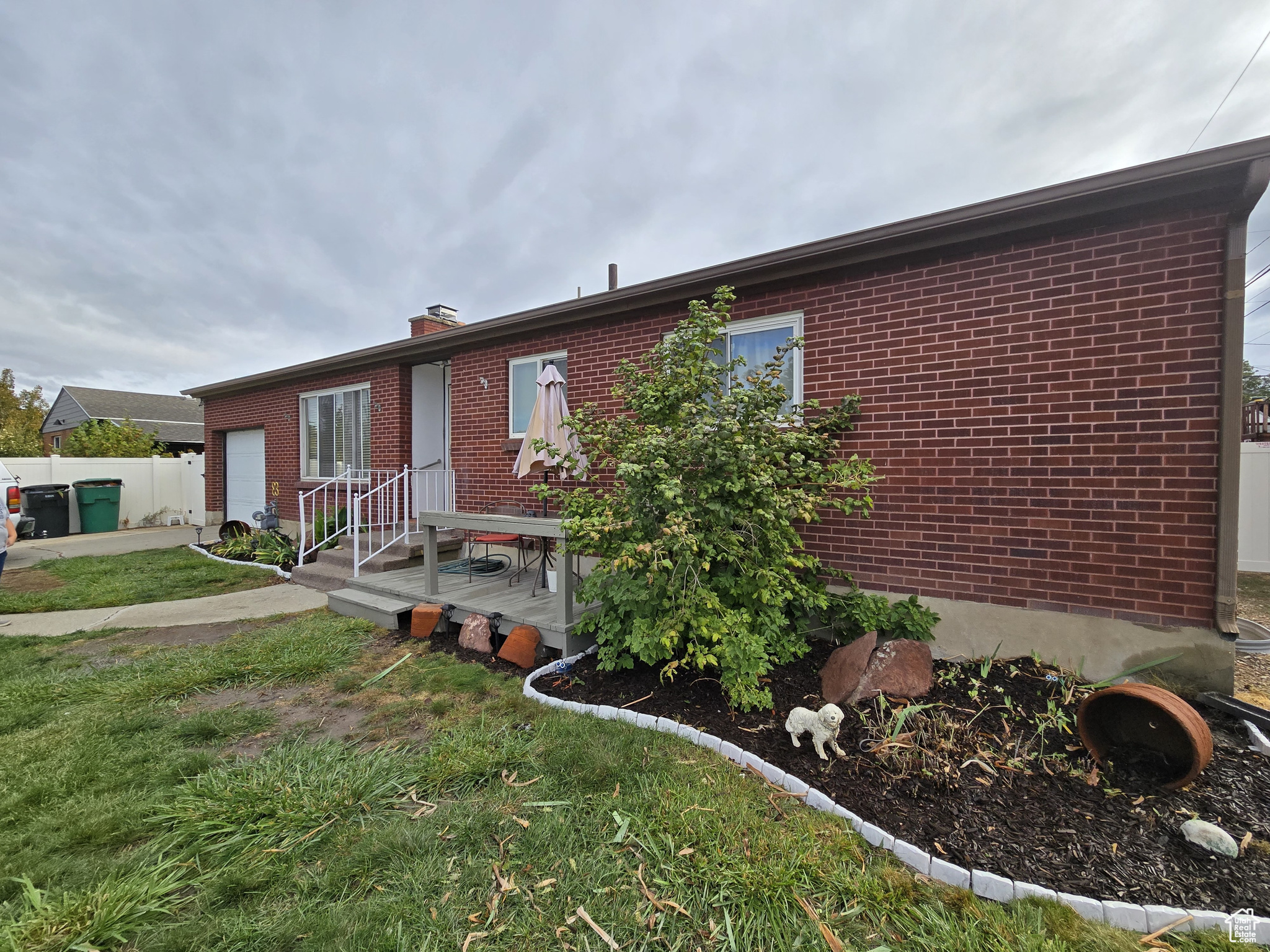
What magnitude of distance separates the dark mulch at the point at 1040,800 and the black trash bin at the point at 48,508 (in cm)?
1607

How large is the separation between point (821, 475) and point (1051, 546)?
177 cm

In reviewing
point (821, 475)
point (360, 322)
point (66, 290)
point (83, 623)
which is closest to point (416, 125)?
point (83, 623)

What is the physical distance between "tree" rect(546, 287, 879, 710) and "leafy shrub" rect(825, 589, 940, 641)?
8.9 inches

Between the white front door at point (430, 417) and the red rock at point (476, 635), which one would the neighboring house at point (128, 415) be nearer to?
the white front door at point (430, 417)

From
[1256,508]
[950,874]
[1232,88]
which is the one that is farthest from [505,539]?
[1232,88]

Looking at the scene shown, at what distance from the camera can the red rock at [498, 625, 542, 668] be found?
4.11m

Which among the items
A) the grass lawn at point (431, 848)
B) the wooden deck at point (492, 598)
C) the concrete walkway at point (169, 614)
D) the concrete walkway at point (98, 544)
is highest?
the wooden deck at point (492, 598)

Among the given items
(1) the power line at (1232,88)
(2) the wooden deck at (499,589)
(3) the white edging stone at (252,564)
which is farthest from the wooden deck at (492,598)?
(1) the power line at (1232,88)

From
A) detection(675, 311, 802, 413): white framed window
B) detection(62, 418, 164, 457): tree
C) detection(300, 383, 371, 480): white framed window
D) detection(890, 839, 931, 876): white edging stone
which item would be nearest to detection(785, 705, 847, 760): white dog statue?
detection(890, 839, 931, 876): white edging stone

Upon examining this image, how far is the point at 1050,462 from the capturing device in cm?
368

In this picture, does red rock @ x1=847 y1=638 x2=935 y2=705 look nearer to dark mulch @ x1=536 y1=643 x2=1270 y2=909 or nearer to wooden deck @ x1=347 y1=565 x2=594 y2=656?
dark mulch @ x1=536 y1=643 x2=1270 y2=909

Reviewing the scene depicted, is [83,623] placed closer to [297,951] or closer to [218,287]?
[297,951]

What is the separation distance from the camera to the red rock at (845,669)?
3.19 metres

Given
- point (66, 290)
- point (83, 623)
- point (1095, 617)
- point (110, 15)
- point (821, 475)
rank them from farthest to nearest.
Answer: point (66, 290)
point (110, 15)
point (83, 623)
point (821, 475)
point (1095, 617)
